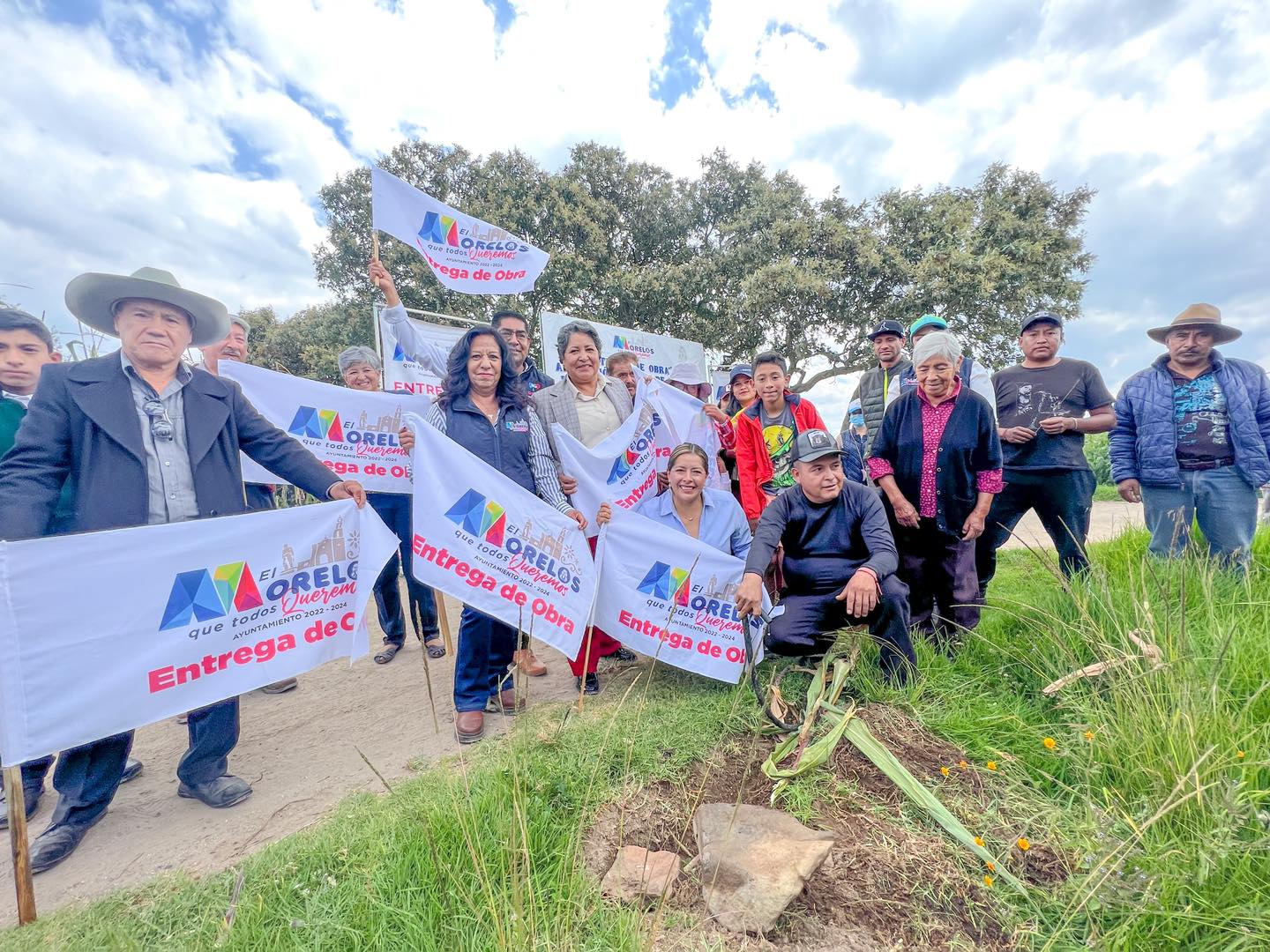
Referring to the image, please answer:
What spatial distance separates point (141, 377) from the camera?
2635 millimetres

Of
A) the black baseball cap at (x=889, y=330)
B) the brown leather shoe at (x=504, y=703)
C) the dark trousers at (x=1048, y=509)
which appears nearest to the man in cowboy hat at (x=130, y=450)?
the brown leather shoe at (x=504, y=703)

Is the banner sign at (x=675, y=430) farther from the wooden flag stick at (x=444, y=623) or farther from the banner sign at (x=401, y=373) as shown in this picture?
the banner sign at (x=401, y=373)

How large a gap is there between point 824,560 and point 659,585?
43.1 inches

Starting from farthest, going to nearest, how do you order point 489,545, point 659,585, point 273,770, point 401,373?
point 401,373 → point 659,585 → point 489,545 → point 273,770

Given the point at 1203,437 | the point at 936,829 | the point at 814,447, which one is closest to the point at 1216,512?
the point at 1203,437

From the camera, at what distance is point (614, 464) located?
4.27m

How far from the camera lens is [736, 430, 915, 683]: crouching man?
3.20 metres

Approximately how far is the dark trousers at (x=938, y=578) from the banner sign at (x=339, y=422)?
4132 mm

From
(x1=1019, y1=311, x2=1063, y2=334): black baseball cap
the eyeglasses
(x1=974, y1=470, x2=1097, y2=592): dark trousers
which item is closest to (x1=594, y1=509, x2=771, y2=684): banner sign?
(x1=974, y1=470, x2=1097, y2=592): dark trousers

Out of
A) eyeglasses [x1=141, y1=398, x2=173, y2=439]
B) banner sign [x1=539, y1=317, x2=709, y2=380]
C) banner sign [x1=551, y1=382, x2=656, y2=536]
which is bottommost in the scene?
banner sign [x1=551, y1=382, x2=656, y2=536]

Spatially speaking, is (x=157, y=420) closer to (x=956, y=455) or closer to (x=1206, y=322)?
(x=956, y=455)

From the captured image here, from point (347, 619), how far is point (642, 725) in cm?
179

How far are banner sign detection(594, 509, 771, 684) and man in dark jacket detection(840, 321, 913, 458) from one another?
2129mm

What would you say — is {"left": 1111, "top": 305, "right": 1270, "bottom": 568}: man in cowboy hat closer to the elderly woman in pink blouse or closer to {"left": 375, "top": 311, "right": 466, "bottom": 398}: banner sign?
the elderly woman in pink blouse
